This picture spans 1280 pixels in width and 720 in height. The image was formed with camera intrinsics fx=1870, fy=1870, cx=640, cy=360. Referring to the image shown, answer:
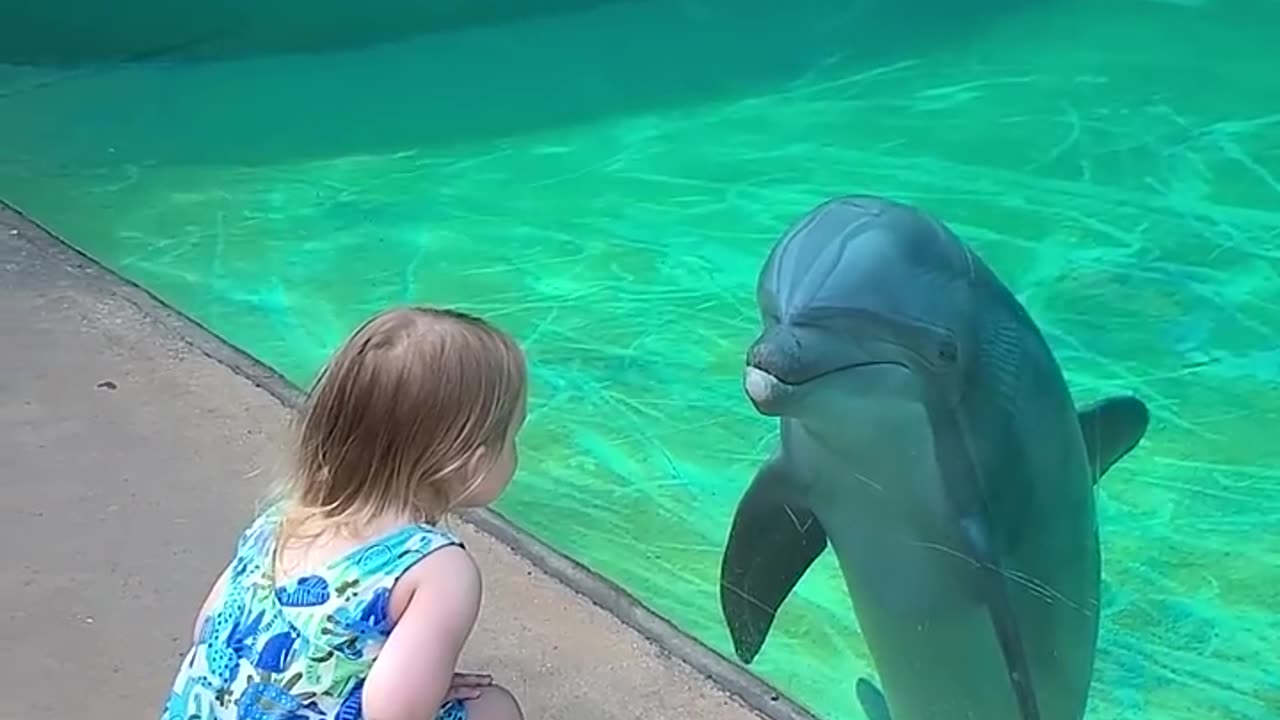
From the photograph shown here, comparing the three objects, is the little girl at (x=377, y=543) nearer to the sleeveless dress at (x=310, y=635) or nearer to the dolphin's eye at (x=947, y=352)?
the sleeveless dress at (x=310, y=635)

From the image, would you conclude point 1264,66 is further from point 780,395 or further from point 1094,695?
point 780,395

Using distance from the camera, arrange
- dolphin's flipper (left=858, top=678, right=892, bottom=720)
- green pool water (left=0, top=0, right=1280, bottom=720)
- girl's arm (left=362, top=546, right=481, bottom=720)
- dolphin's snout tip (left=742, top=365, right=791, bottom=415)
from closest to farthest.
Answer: girl's arm (left=362, top=546, right=481, bottom=720), dolphin's snout tip (left=742, top=365, right=791, bottom=415), dolphin's flipper (left=858, top=678, right=892, bottom=720), green pool water (left=0, top=0, right=1280, bottom=720)

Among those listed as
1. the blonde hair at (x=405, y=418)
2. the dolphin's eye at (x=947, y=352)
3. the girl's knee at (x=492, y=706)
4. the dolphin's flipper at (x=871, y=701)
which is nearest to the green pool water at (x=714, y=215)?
the dolphin's flipper at (x=871, y=701)

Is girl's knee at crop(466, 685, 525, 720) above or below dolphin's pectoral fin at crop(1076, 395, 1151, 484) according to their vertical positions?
above

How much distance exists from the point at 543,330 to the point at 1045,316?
176 cm

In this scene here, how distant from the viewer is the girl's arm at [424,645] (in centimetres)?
205

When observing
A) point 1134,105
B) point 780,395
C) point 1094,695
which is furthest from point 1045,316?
point 1134,105

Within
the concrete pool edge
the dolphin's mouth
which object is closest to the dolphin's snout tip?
the dolphin's mouth

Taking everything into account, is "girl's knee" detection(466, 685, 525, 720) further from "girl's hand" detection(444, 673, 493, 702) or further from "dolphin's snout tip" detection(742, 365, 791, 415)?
"dolphin's snout tip" detection(742, 365, 791, 415)

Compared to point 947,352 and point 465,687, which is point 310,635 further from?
point 947,352

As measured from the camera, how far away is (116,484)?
4.69 metres

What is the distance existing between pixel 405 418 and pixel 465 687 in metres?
0.39

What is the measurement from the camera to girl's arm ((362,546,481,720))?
6.73 feet

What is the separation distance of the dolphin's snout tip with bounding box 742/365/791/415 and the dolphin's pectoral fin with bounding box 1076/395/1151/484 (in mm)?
607
